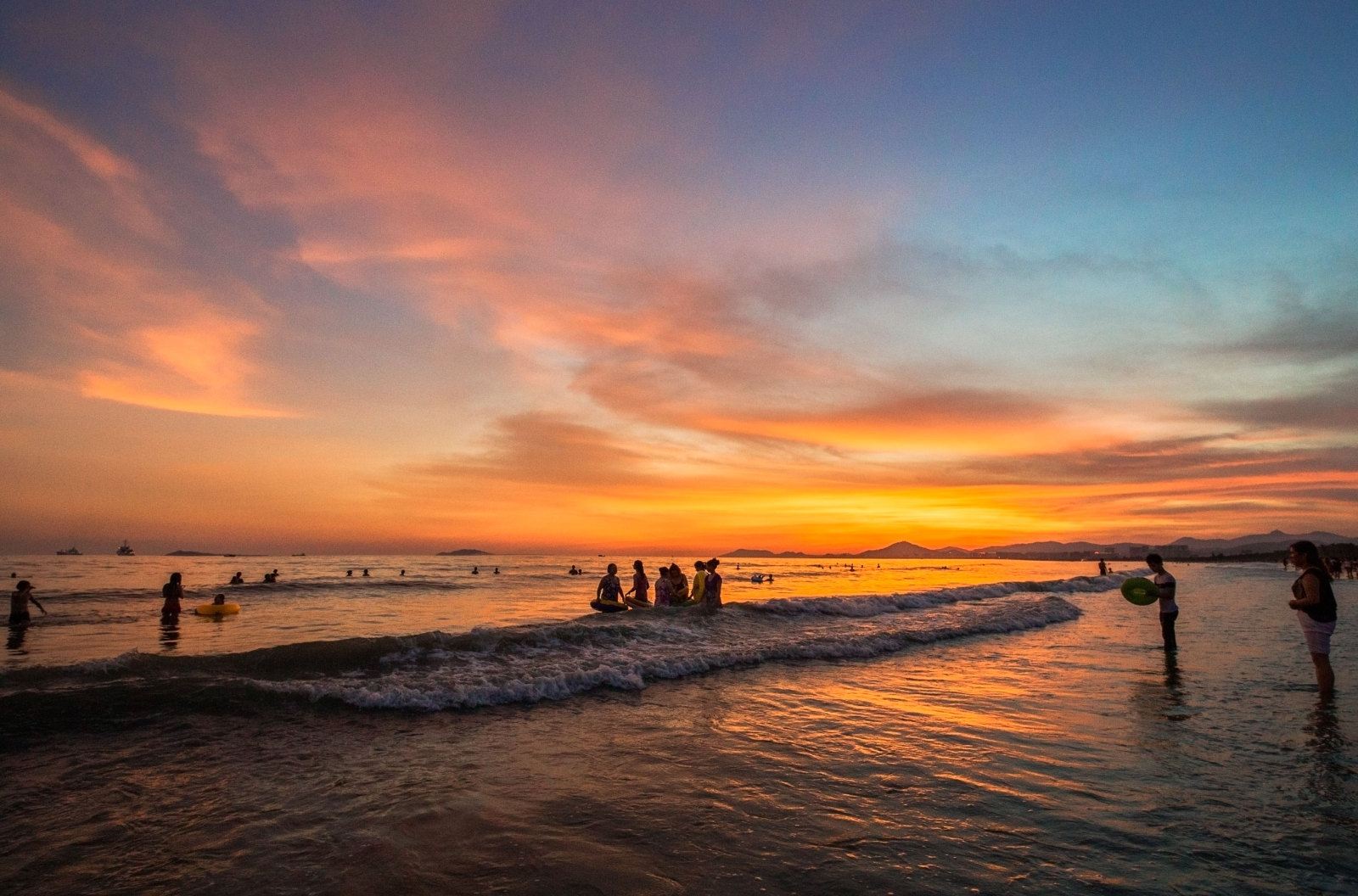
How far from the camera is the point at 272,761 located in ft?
27.9

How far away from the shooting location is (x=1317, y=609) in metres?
11.4

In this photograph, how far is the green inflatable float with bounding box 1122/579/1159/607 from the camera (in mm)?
18953

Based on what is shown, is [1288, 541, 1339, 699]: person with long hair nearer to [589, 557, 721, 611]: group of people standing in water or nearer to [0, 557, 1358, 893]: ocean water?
[0, 557, 1358, 893]: ocean water

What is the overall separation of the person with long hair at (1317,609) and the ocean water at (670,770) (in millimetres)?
457

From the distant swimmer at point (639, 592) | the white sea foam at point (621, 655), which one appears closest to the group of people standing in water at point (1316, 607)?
the white sea foam at point (621, 655)

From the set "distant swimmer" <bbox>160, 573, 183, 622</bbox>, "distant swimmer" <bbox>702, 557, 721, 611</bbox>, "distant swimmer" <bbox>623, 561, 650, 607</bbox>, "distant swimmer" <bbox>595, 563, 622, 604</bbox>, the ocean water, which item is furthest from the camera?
"distant swimmer" <bbox>623, 561, 650, 607</bbox>

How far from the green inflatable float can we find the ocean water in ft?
5.46

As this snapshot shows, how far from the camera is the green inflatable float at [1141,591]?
62.2ft

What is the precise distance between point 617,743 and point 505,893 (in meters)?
4.43

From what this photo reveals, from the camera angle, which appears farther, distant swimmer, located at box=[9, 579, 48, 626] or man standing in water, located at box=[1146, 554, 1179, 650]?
distant swimmer, located at box=[9, 579, 48, 626]

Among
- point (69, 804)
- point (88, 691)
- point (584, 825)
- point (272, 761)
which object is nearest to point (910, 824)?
point (584, 825)

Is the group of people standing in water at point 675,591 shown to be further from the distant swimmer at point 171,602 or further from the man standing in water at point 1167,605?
the distant swimmer at point 171,602

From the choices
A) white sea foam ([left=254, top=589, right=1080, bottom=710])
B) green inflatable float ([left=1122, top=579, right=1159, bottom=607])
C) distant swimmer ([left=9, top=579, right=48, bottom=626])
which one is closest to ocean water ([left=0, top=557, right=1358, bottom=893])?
white sea foam ([left=254, top=589, right=1080, bottom=710])

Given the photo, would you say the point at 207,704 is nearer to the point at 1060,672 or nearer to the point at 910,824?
the point at 910,824
